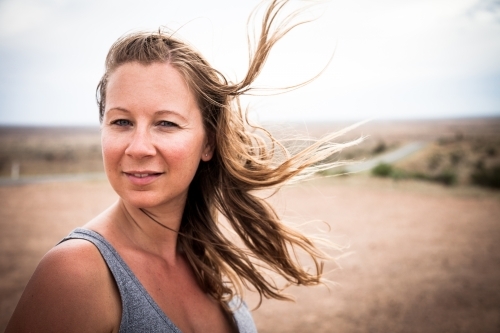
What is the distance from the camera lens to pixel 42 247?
9.35 meters

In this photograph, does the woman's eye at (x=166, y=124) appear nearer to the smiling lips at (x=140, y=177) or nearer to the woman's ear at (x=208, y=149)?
the smiling lips at (x=140, y=177)

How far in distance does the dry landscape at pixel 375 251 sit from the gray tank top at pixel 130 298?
133 cm

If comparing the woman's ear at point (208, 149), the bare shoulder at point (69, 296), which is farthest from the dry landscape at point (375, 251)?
the bare shoulder at point (69, 296)

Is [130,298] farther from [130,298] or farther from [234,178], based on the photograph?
[234,178]

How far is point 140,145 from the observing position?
5.70 ft

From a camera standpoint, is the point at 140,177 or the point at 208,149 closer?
the point at 140,177

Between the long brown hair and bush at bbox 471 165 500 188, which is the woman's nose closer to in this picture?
the long brown hair

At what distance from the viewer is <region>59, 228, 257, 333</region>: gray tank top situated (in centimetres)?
152

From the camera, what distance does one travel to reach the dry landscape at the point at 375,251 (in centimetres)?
610

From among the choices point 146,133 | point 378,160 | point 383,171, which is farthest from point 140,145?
point 378,160

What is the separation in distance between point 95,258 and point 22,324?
32 centimetres

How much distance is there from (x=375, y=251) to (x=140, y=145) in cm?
924

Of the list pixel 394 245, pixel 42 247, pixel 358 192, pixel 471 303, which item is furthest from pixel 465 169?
pixel 42 247

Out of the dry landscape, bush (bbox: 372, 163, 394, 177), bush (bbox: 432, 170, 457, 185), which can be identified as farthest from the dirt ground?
bush (bbox: 372, 163, 394, 177)
